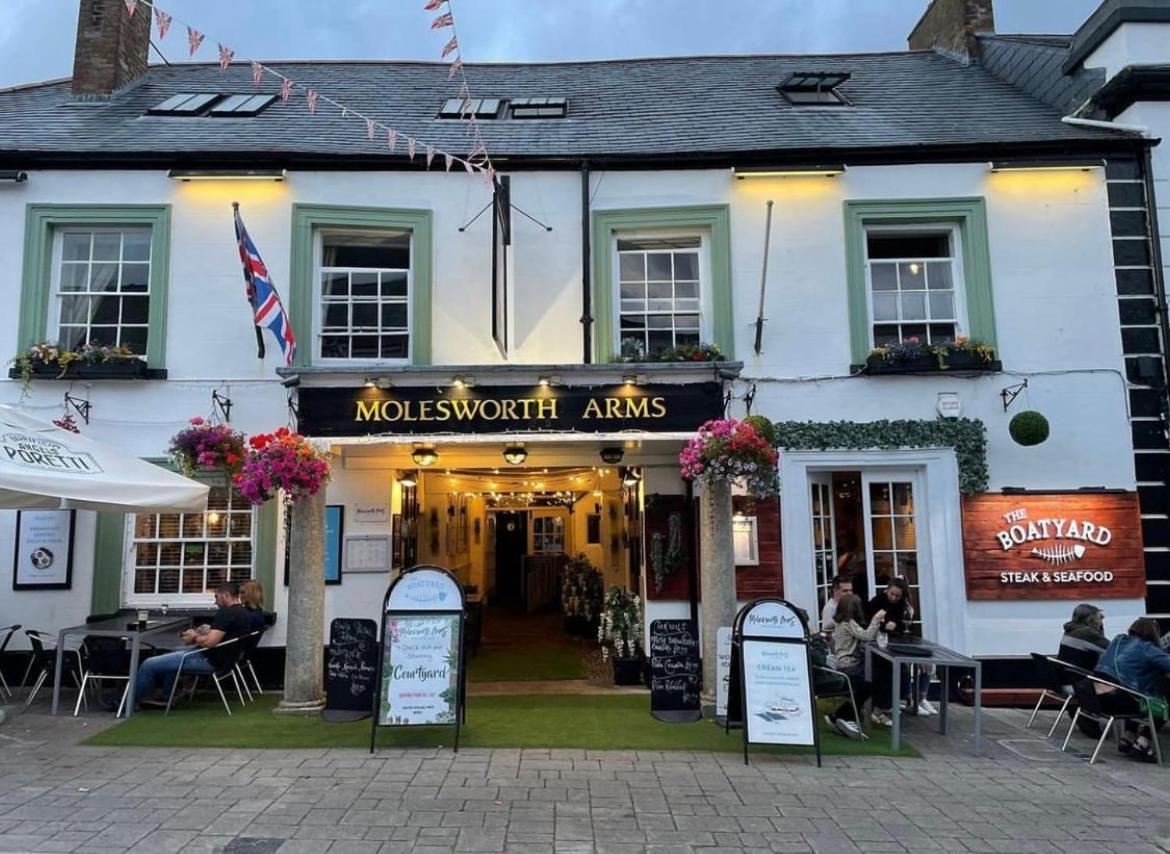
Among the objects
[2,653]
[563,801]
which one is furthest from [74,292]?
[563,801]

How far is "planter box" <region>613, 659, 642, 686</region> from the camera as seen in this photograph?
899 cm

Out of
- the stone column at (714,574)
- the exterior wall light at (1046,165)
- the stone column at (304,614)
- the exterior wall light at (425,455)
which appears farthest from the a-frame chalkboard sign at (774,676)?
the exterior wall light at (1046,165)

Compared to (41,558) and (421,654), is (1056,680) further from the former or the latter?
(41,558)

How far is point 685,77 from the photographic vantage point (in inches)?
486

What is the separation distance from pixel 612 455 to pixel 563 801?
431 centimetres

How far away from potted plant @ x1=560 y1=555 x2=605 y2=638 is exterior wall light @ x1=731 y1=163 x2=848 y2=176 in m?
6.58

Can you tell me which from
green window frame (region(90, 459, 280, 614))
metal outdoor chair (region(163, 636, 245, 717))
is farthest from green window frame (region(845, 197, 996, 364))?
metal outdoor chair (region(163, 636, 245, 717))

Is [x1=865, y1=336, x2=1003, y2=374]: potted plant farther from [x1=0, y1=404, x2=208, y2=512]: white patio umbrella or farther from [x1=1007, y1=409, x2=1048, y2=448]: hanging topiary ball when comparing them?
[x1=0, y1=404, x2=208, y2=512]: white patio umbrella

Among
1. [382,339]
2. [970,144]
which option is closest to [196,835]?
[382,339]

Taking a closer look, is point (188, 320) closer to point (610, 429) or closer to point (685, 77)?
point (610, 429)

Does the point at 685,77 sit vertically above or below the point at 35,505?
above

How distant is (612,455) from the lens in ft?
29.6

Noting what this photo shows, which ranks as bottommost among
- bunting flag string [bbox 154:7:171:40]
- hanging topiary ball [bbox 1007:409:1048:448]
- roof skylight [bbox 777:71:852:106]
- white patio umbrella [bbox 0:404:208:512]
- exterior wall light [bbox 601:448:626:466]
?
white patio umbrella [bbox 0:404:208:512]

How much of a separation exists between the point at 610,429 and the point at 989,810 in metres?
4.53
